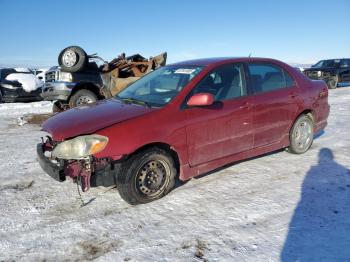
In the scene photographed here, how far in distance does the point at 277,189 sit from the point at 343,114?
20.9ft

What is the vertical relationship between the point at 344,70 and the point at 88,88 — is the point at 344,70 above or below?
above

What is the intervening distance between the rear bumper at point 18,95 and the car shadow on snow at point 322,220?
1181cm

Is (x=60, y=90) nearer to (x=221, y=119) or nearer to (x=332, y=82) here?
(x=221, y=119)

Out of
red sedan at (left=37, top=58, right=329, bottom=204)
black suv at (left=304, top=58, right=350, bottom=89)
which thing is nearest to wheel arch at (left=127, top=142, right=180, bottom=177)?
red sedan at (left=37, top=58, right=329, bottom=204)

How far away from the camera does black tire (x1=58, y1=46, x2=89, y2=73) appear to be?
29.9 ft

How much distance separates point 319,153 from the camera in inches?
215

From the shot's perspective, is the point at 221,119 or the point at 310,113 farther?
the point at 310,113

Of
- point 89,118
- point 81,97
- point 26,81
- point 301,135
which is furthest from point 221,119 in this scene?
point 26,81

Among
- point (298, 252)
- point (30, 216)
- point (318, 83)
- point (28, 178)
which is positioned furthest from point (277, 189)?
point (28, 178)

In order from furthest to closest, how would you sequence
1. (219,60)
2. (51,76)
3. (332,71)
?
(332,71)
(51,76)
(219,60)

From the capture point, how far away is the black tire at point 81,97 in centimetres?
879

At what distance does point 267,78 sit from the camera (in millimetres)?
4844

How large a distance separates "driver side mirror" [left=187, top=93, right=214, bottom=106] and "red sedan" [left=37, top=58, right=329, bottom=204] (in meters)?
0.01

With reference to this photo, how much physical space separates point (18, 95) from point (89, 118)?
10858mm
